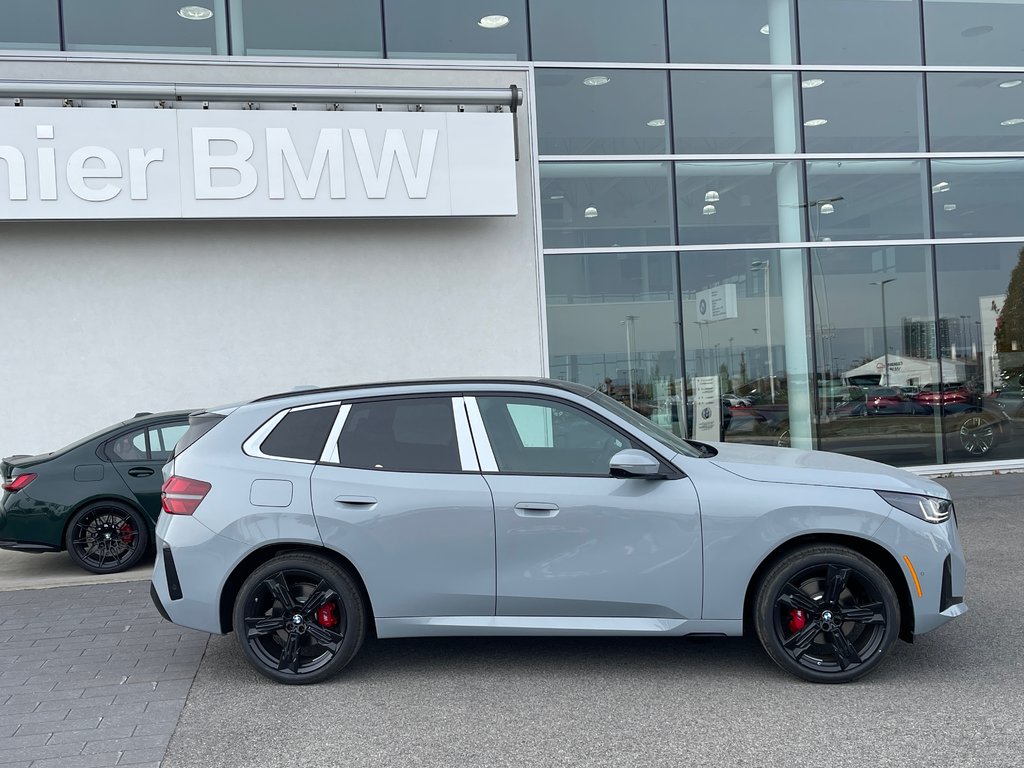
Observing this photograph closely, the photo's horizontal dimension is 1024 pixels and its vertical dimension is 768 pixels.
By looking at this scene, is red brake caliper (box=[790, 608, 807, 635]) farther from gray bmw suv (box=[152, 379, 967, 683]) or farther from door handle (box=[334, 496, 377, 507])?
door handle (box=[334, 496, 377, 507])

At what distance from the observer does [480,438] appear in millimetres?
5082

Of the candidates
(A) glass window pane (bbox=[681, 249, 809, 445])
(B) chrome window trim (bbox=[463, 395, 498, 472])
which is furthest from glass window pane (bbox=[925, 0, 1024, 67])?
(B) chrome window trim (bbox=[463, 395, 498, 472])

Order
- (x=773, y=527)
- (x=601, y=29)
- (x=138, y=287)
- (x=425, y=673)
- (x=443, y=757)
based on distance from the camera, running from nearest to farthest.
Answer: (x=443, y=757) < (x=773, y=527) < (x=425, y=673) < (x=138, y=287) < (x=601, y=29)

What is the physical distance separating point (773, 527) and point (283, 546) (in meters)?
2.66

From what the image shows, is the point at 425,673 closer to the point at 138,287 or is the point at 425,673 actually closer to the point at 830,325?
the point at 138,287

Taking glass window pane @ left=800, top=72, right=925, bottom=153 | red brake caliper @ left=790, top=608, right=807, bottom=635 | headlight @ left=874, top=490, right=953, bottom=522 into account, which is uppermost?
glass window pane @ left=800, top=72, right=925, bottom=153

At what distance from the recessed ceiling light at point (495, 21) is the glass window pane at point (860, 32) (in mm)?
4280

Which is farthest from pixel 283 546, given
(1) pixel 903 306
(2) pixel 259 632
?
(1) pixel 903 306

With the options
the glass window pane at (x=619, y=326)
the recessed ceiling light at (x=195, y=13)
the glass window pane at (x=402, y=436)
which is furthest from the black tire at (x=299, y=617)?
the recessed ceiling light at (x=195, y=13)

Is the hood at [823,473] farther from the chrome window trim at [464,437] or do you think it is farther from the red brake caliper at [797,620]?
the chrome window trim at [464,437]

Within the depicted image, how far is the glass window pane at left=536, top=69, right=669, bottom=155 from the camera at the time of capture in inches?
479

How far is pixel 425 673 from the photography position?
203 inches

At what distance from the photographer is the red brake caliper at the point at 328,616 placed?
499cm

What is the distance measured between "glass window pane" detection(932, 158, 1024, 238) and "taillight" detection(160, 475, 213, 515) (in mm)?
11376
